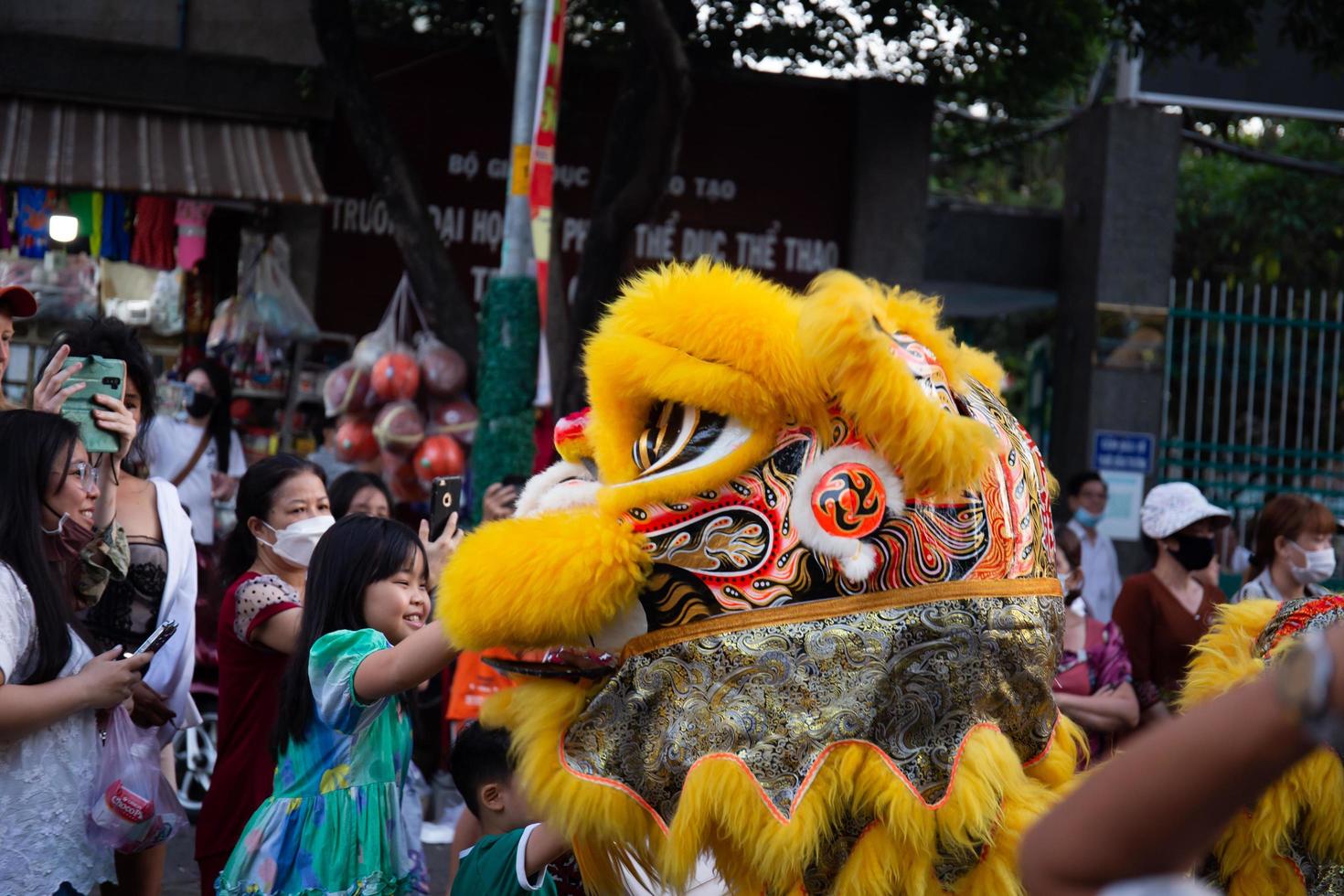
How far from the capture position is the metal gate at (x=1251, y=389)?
9586 mm

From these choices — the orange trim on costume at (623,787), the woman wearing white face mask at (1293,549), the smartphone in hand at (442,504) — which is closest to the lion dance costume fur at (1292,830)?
the orange trim on costume at (623,787)

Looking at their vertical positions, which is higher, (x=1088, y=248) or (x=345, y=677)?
(x=1088, y=248)

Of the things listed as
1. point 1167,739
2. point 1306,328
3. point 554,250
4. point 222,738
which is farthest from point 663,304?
point 1306,328

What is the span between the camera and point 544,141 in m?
6.74

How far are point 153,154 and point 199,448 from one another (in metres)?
2.56

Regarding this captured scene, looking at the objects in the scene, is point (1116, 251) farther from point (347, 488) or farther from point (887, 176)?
point (347, 488)

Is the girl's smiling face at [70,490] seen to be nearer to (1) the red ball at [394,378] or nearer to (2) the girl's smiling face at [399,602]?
(2) the girl's smiling face at [399,602]

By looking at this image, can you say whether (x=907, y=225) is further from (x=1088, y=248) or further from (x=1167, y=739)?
(x=1167, y=739)

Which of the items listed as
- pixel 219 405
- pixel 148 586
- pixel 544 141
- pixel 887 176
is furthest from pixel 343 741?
pixel 887 176

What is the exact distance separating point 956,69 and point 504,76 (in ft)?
10.3

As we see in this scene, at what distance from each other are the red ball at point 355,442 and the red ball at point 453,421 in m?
0.31

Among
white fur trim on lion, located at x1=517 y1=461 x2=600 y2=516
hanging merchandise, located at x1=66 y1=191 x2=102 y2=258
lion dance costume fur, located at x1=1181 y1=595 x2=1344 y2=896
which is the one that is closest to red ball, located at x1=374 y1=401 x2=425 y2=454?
hanging merchandise, located at x1=66 y1=191 x2=102 y2=258

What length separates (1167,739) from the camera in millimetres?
1170

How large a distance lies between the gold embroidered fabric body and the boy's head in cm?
100
